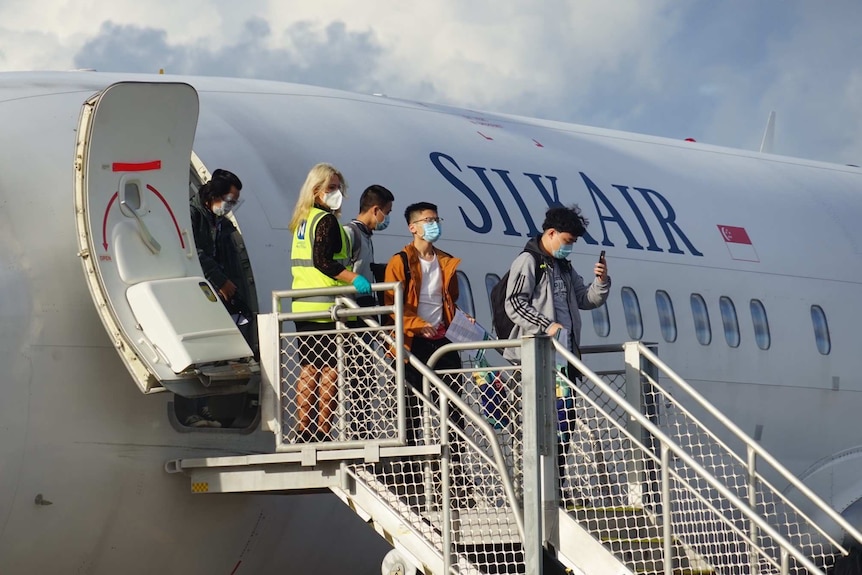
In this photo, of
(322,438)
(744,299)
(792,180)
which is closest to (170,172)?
(322,438)

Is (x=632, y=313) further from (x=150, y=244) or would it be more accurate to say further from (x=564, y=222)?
(x=150, y=244)

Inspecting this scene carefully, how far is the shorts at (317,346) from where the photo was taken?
8.43 m

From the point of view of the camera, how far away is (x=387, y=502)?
8211 mm

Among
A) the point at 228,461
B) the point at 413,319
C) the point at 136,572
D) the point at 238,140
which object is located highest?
the point at 238,140

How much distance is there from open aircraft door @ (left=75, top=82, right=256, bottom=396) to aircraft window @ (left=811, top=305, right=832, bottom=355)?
28.0ft

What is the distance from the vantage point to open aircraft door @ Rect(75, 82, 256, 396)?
8.18 meters

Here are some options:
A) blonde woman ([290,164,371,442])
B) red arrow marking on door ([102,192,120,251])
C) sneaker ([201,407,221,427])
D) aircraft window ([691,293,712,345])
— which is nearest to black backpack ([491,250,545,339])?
blonde woman ([290,164,371,442])

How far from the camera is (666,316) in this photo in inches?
527

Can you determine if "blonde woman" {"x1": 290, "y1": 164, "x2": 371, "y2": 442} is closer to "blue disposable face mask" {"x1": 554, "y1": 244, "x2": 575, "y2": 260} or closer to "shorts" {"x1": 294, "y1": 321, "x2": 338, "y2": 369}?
"shorts" {"x1": 294, "y1": 321, "x2": 338, "y2": 369}

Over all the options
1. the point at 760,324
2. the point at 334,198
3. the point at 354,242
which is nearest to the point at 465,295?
the point at 354,242

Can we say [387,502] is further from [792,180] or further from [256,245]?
[792,180]

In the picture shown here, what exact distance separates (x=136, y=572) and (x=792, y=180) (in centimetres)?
1074

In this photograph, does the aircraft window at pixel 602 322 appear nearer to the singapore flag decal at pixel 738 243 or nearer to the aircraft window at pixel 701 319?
the aircraft window at pixel 701 319

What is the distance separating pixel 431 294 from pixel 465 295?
2.06 m
